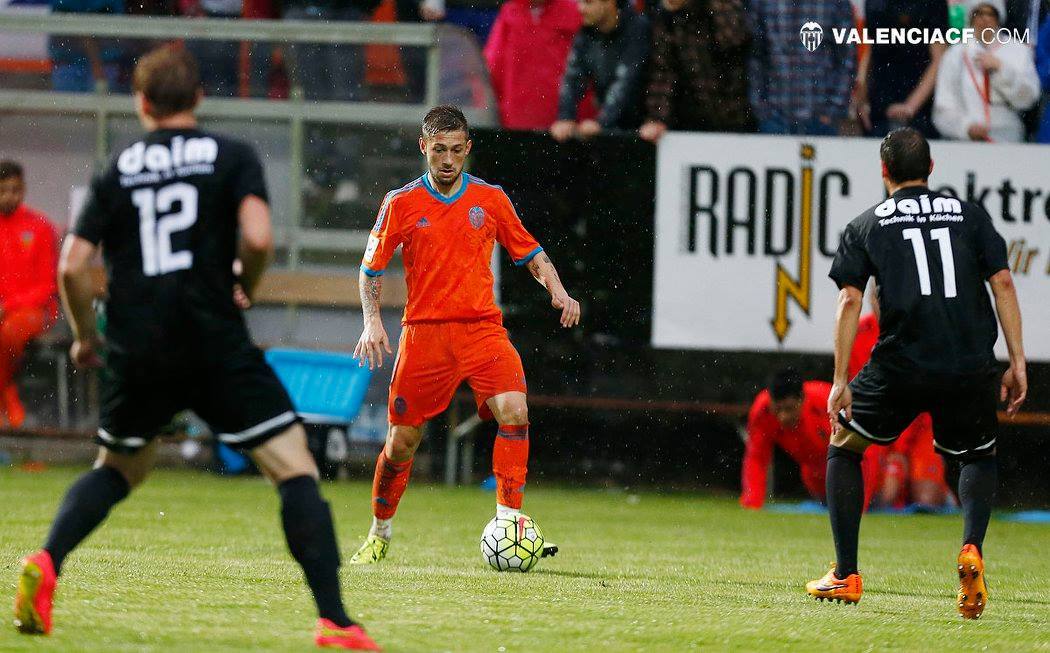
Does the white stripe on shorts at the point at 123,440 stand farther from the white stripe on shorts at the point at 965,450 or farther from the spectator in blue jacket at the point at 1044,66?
the spectator in blue jacket at the point at 1044,66

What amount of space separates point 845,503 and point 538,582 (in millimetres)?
1390

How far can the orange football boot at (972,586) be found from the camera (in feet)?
21.0

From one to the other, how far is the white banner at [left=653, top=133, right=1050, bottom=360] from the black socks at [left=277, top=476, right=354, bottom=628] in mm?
8144

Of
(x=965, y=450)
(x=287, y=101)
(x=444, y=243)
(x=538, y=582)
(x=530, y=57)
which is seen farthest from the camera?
(x=287, y=101)

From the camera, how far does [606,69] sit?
12.7 m

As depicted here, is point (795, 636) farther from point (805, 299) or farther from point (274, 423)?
point (805, 299)

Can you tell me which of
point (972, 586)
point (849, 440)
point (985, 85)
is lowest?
point (972, 586)

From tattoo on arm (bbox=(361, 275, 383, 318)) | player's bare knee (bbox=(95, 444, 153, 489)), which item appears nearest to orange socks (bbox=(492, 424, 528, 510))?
tattoo on arm (bbox=(361, 275, 383, 318))

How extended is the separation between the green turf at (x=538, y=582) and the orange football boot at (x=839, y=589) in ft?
0.24

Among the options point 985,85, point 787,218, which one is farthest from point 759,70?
point 985,85

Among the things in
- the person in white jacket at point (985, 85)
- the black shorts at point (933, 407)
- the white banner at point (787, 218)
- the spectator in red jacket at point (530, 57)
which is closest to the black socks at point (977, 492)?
the black shorts at point (933, 407)

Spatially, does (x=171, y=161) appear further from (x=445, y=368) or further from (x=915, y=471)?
(x=915, y=471)

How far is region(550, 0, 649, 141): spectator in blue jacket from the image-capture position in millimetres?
12516

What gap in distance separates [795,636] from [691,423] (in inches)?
320
